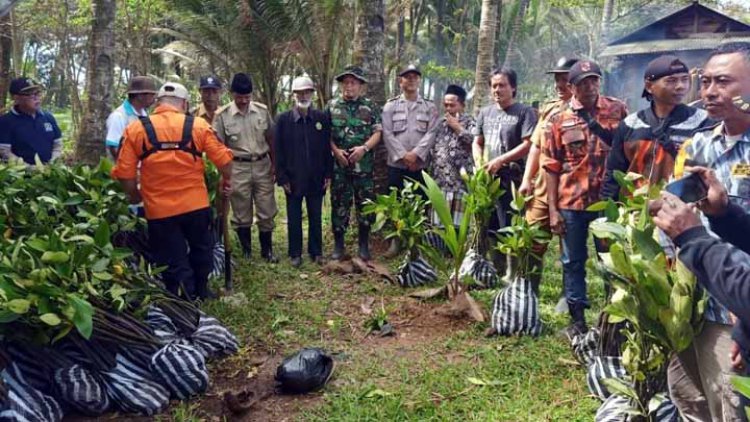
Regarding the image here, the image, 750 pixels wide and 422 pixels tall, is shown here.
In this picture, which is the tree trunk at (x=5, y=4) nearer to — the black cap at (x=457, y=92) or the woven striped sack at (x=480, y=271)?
the woven striped sack at (x=480, y=271)

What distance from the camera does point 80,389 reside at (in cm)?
306

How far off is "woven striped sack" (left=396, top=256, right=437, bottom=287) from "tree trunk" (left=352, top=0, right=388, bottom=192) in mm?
1751

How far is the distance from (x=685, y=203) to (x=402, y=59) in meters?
24.0

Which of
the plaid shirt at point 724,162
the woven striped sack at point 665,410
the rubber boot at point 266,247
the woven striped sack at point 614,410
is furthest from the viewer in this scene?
the rubber boot at point 266,247

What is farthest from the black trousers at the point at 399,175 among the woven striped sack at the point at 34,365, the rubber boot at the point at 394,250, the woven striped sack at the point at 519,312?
the woven striped sack at the point at 34,365

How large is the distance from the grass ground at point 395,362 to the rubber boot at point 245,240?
2.86 feet

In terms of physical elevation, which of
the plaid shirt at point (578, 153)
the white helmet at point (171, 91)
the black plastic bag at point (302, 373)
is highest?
the white helmet at point (171, 91)

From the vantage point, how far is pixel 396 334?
4.53m

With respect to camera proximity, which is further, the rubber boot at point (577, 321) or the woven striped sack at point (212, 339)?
the rubber boot at point (577, 321)

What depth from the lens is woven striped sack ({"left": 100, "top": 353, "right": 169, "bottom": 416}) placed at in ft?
10.5

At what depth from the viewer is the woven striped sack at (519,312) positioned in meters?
4.29

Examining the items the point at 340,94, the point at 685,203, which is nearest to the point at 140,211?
the point at 340,94

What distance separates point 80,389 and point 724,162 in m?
3.03

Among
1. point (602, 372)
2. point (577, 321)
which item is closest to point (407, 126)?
point (577, 321)
